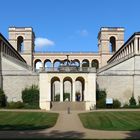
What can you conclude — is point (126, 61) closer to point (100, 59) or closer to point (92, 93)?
point (92, 93)

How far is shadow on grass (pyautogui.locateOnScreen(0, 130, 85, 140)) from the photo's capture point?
Result: 2575 cm

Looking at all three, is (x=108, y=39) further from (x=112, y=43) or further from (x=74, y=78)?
(x=74, y=78)

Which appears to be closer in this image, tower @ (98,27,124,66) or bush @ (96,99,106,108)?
bush @ (96,99,106,108)

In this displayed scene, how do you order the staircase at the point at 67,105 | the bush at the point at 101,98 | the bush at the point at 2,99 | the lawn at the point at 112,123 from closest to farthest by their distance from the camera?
the lawn at the point at 112,123
the staircase at the point at 67,105
the bush at the point at 101,98
the bush at the point at 2,99

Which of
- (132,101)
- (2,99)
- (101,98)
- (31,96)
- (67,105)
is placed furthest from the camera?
(132,101)

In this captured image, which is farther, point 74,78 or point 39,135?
point 74,78

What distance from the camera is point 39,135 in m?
26.7

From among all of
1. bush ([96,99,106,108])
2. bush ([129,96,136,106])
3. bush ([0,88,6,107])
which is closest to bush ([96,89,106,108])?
bush ([96,99,106,108])

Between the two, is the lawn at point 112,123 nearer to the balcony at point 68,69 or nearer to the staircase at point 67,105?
the staircase at point 67,105

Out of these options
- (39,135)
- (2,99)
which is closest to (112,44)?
(2,99)

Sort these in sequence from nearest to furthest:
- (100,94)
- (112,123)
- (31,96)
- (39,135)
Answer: (39,135), (112,123), (31,96), (100,94)

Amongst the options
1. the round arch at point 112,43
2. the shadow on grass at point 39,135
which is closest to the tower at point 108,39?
the round arch at point 112,43

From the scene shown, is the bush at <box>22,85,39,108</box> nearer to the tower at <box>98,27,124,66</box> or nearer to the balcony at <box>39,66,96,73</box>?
the balcony at <box>39,66,96,73</box>

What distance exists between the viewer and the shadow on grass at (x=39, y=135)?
84.5 ft
